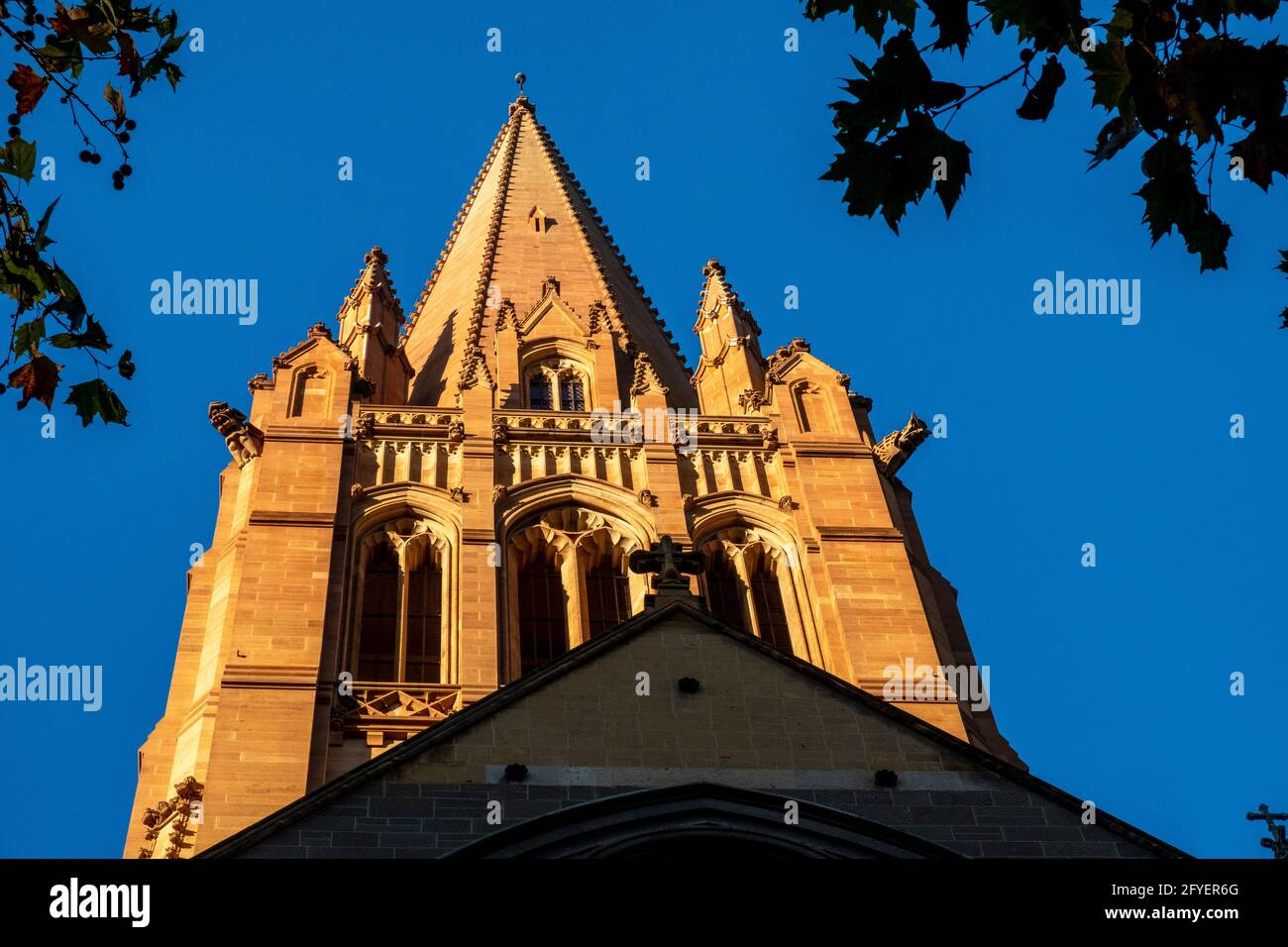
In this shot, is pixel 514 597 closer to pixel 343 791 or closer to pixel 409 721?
pixel 409 721

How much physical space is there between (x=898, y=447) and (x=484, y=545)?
8639 mm

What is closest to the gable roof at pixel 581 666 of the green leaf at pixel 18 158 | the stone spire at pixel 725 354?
the green leaf at pixel 18 158

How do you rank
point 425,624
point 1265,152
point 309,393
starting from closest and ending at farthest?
point 1265,152 < point 425,624 < point 309,393

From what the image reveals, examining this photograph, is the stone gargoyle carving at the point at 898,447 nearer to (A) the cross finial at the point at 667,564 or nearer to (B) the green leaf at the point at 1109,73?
(A) the cross finial at the point at 667,564

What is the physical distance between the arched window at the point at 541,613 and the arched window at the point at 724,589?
2.48m

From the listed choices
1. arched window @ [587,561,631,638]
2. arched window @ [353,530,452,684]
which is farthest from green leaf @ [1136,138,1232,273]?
arched window @ [587,561,631,638]

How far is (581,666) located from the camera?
15.3 metres

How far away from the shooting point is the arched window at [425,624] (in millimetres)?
27672

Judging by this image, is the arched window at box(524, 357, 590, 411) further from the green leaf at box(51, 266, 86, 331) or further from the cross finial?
the green leaf at box(51, 266, 86, 331)

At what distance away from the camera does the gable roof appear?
13.3 meters

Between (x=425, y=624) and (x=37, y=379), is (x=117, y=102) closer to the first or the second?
(x=37, y=379)

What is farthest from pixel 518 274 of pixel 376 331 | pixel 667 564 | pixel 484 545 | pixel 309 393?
pixel 667 564
